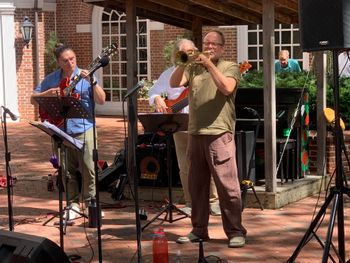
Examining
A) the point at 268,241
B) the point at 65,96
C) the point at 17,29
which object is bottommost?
the point at 268,241

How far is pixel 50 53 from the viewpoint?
19469 millimetres

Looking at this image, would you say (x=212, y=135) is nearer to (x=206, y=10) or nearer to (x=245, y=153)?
(x=245, y=153)

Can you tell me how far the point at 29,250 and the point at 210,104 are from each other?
254cm

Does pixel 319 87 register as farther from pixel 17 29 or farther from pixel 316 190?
pixel 17 29

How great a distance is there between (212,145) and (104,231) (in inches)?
60.5

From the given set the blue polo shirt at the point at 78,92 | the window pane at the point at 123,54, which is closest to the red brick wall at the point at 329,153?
the blue polo shirt at the point at 78,92

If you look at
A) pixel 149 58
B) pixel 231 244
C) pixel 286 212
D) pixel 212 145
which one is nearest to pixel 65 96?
pixel 212 145

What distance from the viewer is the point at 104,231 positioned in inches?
267

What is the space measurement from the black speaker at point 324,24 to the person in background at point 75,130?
238 cm

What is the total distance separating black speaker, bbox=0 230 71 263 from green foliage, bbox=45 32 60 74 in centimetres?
1574

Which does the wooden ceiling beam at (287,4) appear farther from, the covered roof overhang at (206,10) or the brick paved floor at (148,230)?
the brick paved floor at (148,230)

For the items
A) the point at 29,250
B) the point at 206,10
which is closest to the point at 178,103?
the point at 206,10

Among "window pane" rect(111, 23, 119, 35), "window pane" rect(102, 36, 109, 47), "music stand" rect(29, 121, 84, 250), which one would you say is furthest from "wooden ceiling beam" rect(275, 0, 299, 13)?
"window pane" rect(102, 36, 109, 47)

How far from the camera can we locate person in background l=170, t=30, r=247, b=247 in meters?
5.94
